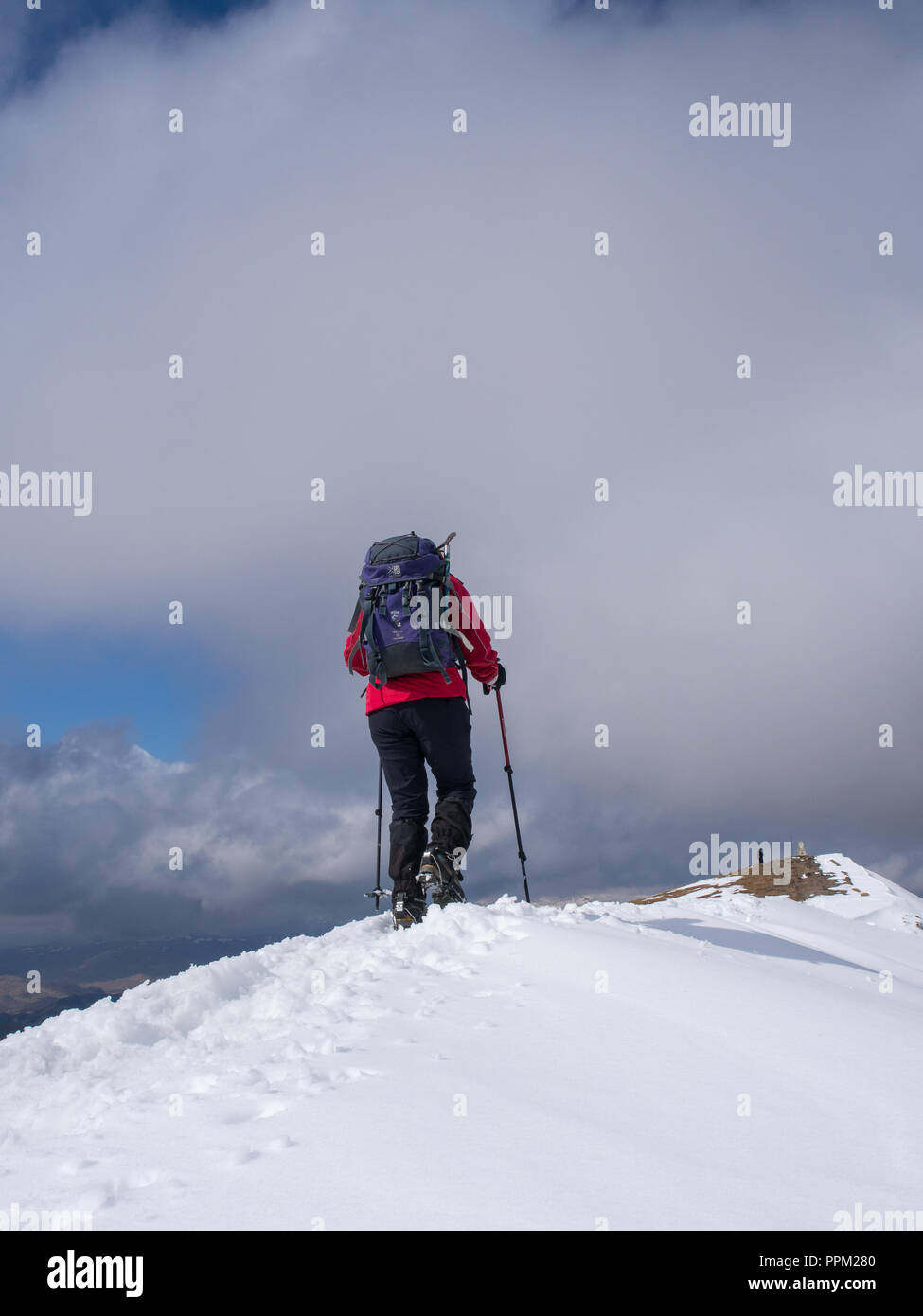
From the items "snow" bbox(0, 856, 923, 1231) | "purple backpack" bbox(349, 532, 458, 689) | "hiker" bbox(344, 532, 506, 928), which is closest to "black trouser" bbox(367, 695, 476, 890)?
"hiker" bbox(344, 532, 506, 928)

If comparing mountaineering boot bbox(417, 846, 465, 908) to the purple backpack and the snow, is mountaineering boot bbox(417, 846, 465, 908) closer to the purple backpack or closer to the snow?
the snow

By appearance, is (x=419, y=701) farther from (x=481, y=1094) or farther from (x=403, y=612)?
(x=481, y=1094)

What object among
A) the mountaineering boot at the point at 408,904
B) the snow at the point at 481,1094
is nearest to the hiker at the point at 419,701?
the mountaineering boot at the point at 408,904

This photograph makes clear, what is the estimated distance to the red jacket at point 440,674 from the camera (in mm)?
7637

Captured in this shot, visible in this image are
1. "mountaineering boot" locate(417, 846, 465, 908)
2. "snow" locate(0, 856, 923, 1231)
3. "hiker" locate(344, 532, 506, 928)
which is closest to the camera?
"snow" locate(0, 856, 923, 1231)

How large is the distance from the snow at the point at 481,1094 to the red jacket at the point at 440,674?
248 cm

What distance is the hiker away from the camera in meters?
7.49

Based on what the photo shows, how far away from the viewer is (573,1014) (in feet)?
13.3

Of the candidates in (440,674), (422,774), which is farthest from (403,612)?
(422,774)

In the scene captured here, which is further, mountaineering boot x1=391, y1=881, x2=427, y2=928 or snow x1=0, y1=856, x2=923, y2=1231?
mountaineering boot x1=391, y1=881, x2=427, y2=928

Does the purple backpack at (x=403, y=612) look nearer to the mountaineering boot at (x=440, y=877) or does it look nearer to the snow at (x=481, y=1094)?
the mountaineering boot at (x=440, y=877)
